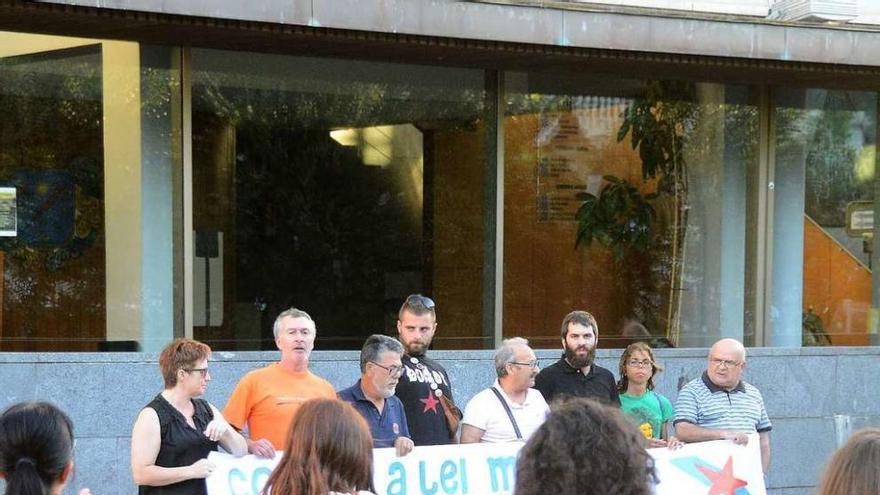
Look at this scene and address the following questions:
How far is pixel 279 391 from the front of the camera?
609cm

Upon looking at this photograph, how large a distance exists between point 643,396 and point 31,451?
4.45 metres

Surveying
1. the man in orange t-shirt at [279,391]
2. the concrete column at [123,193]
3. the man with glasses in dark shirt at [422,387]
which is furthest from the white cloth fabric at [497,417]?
the concrete column at [123,193]

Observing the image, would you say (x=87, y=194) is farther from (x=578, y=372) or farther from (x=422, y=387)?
(x=578, y=372)

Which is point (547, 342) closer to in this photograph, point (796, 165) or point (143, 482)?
point (796, 165)

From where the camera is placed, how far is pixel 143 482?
5391 mm

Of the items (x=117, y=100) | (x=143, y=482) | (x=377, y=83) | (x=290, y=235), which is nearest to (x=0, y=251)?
(x=117, y=100)

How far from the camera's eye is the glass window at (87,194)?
906cm

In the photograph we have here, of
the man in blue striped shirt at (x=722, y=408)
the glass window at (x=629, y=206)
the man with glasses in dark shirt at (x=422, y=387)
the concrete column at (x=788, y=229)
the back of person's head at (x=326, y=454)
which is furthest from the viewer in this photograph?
the concrete column at (x=788, y=229)

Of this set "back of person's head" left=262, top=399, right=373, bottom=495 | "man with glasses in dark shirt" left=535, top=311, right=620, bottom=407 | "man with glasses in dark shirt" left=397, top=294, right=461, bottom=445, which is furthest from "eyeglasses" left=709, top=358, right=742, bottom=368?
"back of person's head" left=262, top=399, right=373, bottom=495

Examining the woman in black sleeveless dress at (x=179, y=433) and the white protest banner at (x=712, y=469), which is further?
the white protest banner at (x=712, y=469)

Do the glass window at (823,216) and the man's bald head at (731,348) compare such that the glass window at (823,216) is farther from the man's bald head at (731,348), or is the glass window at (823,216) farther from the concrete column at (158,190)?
the concrete column at (158,190)

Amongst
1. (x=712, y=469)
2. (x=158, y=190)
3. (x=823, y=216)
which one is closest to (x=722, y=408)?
(x=712, y=469)

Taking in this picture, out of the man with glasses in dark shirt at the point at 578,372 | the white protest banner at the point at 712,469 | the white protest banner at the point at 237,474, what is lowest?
the white protest banner at the point at 712,469

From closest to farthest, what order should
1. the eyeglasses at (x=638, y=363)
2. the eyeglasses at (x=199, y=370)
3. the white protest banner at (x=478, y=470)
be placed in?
the eyeglasses at (x=199, y=370) < the white protest banner at (x=478, y=470) < the eyeglasses at (x=638, y=363)
